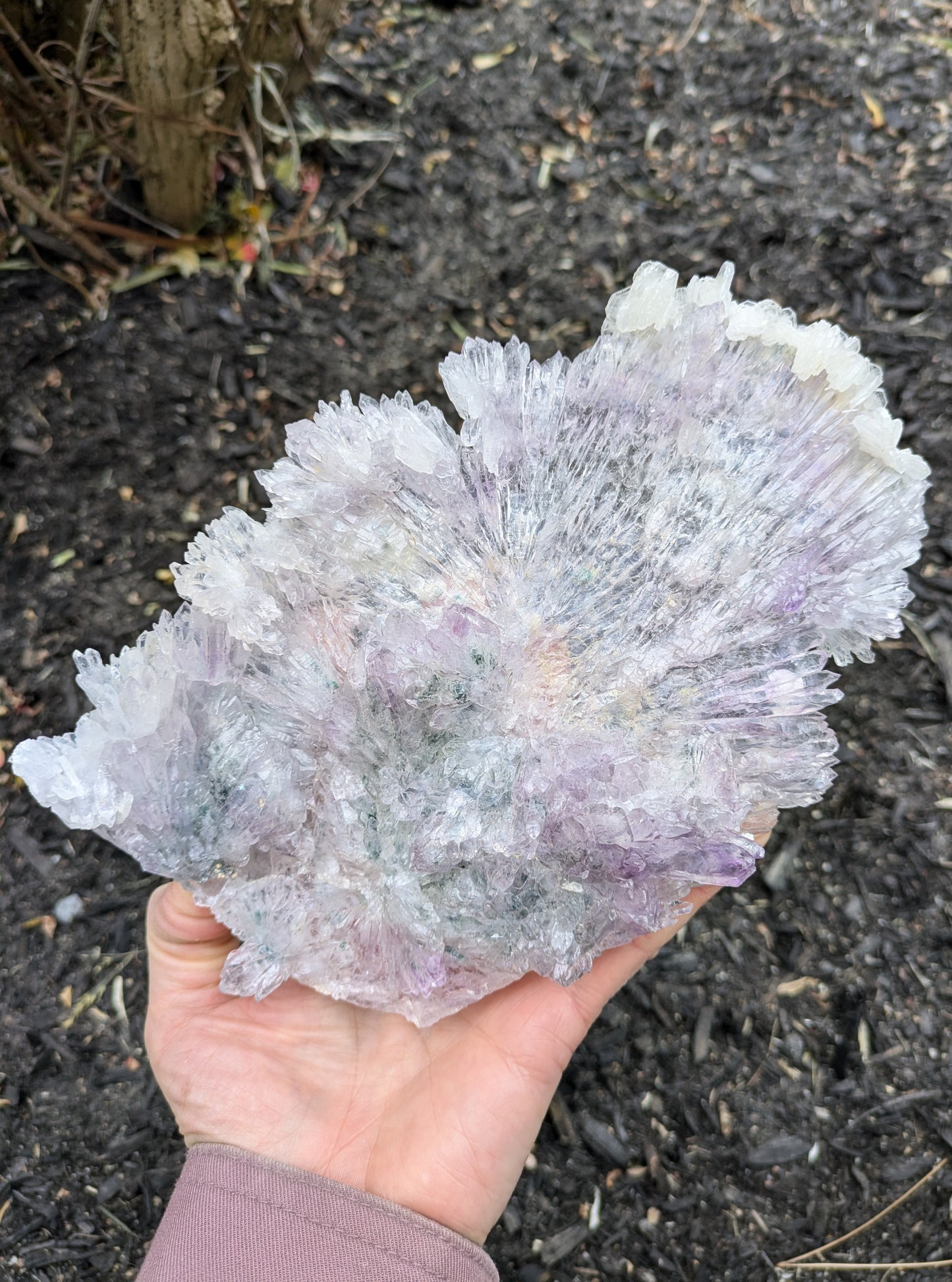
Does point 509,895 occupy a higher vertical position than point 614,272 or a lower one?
lower

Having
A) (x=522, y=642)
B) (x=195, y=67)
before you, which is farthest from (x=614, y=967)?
(x=195, y=67)

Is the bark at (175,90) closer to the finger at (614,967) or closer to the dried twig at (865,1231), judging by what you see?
the finger at (614,967)

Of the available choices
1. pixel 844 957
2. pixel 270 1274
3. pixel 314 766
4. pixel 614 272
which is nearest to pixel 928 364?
pixel 614 272

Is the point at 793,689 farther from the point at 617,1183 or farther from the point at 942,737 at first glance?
the point at 617,1183

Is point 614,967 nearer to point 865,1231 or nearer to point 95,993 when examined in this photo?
point 865,1231

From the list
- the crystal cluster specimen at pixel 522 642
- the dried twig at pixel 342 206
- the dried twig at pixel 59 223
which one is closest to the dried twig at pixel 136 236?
the dried twig at pixel 59 223
